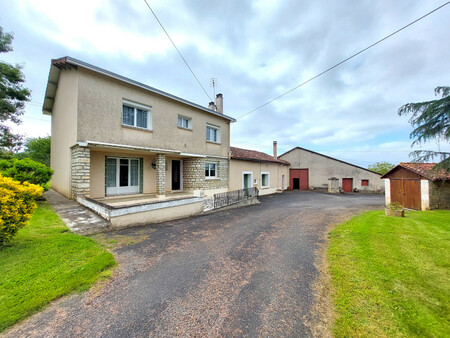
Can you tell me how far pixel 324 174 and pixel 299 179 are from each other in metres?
3.19

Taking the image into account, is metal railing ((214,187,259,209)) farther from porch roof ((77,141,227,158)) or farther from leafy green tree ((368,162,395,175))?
leafy green tree ((368,162,395,175))

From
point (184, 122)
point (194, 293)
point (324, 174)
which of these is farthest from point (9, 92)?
point (324, 174)

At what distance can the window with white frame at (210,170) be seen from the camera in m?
14.2

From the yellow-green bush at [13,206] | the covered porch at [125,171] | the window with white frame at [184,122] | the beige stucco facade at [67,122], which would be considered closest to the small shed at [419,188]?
the covered porch at [125,171]

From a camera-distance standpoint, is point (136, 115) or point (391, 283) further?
point (136, 115)

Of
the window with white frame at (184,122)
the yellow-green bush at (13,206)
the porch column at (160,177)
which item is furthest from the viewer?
the window with white frame at (184,122)

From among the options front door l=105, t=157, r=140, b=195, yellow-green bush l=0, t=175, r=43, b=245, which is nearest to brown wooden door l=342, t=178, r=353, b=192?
front door l=105, t=157, r=140, b=195

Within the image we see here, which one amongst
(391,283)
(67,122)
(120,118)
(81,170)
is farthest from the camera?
(67,122)

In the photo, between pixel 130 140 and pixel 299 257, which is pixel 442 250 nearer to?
pixel 299 257

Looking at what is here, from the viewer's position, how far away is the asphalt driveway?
2393mm

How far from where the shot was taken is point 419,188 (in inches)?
492

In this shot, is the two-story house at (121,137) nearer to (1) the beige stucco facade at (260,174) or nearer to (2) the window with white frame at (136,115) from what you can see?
(2) the window with white frame at (136,115)

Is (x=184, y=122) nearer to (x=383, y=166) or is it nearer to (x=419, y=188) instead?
(x=419, y=188)

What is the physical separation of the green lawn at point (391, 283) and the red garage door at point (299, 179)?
19.2 metres
